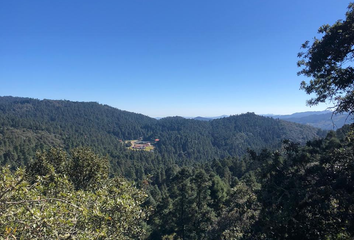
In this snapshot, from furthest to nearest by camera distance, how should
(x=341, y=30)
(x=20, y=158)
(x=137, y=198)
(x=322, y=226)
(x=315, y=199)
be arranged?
(x=20, y=158) → (x=137, y=198) → (x=341, y=30) → (x=315, y=199) → (x=322, y=226)

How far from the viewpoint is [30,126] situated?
436 feet

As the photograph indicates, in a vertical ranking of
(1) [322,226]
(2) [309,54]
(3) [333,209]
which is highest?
(2) [309,54]

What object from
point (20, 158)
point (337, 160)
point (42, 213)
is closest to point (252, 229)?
point (337, 160)

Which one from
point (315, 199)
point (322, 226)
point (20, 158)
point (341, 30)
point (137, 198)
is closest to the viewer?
point (322, 226)

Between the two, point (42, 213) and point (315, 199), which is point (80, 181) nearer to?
point (42, 213)

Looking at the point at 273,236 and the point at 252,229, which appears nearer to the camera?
the point at 273,236

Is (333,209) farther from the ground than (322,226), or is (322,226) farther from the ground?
(333,209)

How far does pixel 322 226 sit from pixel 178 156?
157 metres

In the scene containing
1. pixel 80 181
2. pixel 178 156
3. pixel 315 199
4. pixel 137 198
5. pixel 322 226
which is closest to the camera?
pixel 322 226

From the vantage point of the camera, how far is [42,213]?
3.95 meters

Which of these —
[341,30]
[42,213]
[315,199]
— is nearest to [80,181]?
[42,213]

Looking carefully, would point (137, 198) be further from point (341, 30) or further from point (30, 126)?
point (30, 126)

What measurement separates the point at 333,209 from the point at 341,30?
738 cm

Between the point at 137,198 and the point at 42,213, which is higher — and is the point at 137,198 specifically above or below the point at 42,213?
below
